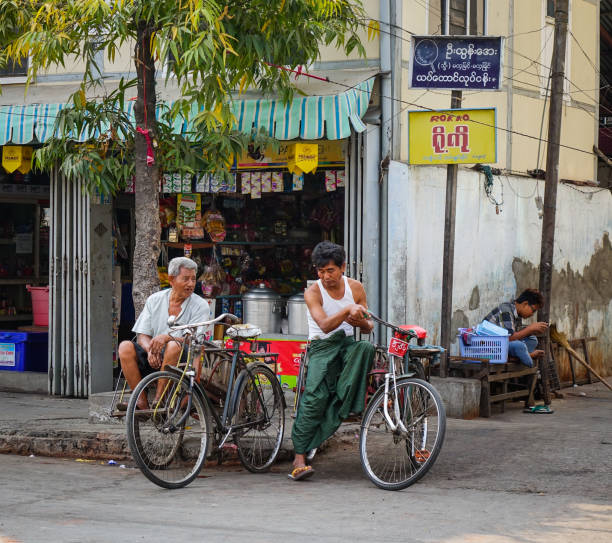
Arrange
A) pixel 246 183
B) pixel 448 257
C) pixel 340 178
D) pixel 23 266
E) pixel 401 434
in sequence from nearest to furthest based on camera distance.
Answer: pixel 401 434, pixel 448 257, pixel 340 178, pixel 246 183, pixel 23 266

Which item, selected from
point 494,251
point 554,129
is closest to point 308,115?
point 554,129

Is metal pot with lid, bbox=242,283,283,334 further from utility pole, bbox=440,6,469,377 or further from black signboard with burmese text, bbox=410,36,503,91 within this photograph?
black signboard with burmese text, bbox=410,36,503,91

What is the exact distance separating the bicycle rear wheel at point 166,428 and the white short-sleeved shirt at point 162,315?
2.67ft

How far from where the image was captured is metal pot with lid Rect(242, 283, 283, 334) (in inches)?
444

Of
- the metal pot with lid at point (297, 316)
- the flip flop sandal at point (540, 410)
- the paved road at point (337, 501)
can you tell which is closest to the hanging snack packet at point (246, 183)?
the metal pot with lid at point (297, 316)

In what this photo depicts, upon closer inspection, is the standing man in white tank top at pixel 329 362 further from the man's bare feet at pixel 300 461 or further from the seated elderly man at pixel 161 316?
the seated elderly man at pixel 161 316

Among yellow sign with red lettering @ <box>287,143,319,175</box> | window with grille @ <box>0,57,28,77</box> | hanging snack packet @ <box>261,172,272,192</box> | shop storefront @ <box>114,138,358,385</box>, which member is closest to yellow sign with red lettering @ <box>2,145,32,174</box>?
window with grille @ <box>0,57,28,77</box>

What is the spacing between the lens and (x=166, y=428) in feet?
22.1

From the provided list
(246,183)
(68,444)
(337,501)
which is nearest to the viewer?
(337,501)

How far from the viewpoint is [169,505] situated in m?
6.12

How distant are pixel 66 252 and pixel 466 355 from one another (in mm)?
4993

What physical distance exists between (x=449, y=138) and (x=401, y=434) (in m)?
4.29

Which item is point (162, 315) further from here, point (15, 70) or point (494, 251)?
point (15, 70)

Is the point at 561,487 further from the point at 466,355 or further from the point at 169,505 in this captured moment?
the point at 466,355
